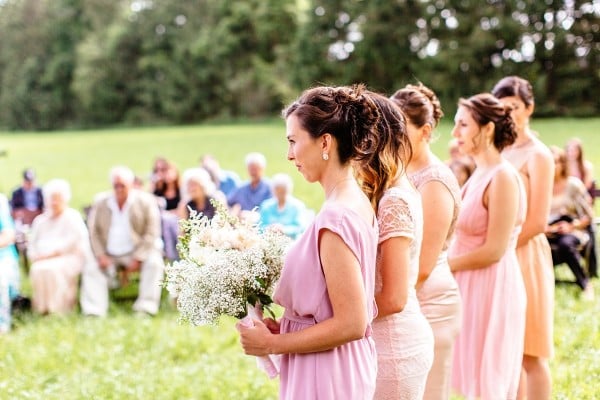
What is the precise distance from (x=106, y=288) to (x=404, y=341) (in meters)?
5.94

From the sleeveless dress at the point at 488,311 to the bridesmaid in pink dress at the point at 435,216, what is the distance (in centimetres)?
59

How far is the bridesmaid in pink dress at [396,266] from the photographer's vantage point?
2240 millimetres

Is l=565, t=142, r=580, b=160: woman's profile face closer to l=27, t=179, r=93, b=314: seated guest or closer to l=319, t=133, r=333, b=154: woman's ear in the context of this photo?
l=27, t=179, r=93, b=314: seated guest

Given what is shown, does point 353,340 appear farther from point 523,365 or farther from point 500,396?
point 523,365

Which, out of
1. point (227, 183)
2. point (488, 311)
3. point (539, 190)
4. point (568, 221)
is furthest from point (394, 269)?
point (227, 183)

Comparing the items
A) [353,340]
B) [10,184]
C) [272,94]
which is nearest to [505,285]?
[353,340]

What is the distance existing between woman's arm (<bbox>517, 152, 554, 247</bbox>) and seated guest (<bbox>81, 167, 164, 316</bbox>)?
502 centimetres

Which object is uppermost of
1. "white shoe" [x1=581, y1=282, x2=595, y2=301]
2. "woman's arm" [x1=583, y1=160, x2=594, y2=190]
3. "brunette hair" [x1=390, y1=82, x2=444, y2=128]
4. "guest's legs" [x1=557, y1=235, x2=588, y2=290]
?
"brunette hair" [x1=390, y1=82, x2=444, y2=128]

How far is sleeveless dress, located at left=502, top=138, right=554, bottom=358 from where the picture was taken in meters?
3.82

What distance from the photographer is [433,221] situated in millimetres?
2764

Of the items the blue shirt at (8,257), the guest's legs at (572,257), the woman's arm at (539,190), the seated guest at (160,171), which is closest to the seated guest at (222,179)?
the seated guest at (160,171)

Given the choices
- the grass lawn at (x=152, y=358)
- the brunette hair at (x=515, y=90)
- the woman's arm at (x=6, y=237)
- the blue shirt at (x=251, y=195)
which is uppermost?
the brunette hair at (x=515, y=90)

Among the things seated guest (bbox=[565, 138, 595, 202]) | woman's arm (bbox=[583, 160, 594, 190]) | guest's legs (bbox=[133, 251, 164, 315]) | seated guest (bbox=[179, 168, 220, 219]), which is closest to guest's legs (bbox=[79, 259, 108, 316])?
guest's legs (bbox=[133, 251, 164, 315])

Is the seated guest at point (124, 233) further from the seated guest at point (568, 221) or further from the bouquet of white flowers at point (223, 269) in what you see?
the bouquet of white flowers at point (223, 269)
